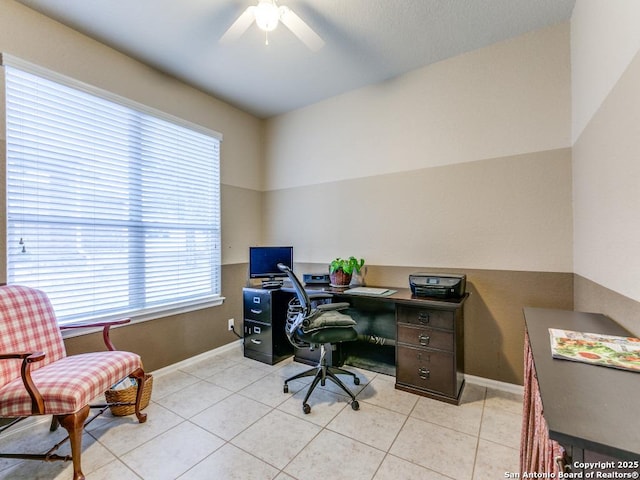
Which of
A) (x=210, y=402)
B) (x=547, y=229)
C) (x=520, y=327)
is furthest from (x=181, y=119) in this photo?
(x=520, y=327)

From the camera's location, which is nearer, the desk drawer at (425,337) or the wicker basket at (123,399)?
the wicker basket at (123,399)

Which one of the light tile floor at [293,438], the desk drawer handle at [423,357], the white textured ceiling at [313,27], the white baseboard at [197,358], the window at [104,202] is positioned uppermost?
the white textured ceiling at [313,27]

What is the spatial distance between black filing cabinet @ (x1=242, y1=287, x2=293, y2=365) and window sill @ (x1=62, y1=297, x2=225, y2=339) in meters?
0.41

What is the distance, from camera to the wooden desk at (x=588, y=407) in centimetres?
58

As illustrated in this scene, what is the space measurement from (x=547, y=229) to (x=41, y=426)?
3908mm

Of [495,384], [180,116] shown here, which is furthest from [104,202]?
[495,384]

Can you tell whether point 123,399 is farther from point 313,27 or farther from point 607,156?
point 607,156

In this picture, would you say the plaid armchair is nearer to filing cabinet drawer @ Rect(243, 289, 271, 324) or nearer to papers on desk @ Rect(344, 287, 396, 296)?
filing cabinet drawer @ Rect(243, 289, 271, 324)

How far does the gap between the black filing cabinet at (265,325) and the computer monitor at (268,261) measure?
183 millimetres

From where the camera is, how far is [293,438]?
1.83 m

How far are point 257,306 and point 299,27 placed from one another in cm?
247

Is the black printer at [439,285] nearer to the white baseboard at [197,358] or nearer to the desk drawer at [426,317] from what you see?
→ the desk drawer at [426,317]

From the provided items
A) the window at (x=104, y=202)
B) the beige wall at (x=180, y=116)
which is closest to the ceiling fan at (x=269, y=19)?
the beige wall at (x=180, y=116)

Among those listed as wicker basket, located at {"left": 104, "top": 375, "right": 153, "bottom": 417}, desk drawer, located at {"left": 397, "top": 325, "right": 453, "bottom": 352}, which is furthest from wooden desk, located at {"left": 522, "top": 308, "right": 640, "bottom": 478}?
wicker basket, located at {"left": 104, "top": 375, "right": 153, "bottom": 417}
